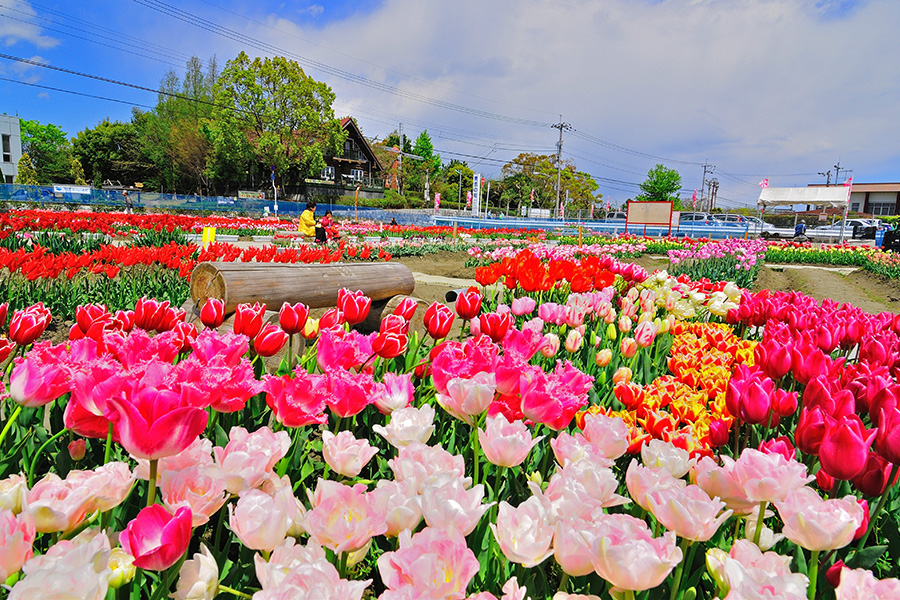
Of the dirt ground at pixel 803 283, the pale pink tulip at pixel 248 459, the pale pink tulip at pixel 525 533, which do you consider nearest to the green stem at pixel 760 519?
the pale pink tulip at pixel 525 533

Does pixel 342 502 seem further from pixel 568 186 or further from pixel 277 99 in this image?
pixel 568 186

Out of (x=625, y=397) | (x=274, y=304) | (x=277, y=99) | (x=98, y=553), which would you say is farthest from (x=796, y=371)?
(x=277, y=99)

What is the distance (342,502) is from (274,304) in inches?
127

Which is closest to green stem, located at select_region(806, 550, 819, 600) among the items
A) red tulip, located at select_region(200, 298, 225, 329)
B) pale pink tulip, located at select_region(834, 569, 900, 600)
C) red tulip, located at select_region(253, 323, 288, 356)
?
pale pink tulip, located at select_region(834, 569, 900, 600)

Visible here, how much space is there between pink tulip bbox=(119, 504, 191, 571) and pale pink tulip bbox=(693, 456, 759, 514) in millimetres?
819

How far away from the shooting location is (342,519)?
0.75 m

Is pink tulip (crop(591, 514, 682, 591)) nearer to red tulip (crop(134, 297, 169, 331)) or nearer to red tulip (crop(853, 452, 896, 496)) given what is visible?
red tulip (crop(853, 452, 896, 496))

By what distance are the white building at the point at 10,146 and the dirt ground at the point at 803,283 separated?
215 feet

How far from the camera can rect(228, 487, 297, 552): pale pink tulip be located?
71 cm

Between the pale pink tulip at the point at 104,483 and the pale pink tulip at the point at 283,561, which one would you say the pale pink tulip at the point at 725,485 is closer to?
the pale pink tulip at the point at 283,561

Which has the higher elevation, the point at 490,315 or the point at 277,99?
the point at 277,99

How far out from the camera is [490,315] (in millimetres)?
1866

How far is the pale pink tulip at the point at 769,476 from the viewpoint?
0.82 metres

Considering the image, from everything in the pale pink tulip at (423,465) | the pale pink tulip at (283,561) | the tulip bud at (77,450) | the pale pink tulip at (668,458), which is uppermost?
the pale pink tulip at (423,465)
